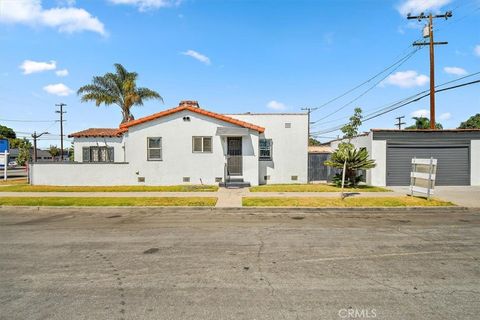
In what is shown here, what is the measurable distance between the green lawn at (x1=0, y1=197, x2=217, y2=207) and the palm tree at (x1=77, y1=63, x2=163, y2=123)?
18.0 metres

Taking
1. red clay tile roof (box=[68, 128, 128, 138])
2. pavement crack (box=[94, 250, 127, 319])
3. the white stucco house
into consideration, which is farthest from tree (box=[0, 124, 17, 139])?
pavement crack (box=[94, 250, 127, 319])

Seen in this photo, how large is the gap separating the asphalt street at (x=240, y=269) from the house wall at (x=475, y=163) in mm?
11596

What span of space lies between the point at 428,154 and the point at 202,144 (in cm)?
1395

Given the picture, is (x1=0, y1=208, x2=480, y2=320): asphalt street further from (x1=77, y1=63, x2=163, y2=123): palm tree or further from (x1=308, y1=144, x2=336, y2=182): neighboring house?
(x1=77, y1=63, x2=163, y2=123): palm tree

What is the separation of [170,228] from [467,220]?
918 centimetres

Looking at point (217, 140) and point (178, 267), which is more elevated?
point (217, 140)

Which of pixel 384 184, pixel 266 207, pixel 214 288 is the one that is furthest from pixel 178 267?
pixel 384 184

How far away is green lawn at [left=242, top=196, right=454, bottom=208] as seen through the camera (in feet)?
36.3

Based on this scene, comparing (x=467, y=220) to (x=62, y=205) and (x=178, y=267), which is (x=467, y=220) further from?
(x=62, y=205)

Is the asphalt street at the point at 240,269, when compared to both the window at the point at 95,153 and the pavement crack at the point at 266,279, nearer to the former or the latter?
the pavement crack at the point at 266,279

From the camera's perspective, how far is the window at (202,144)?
692 inches

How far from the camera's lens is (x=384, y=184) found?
17.6 metres

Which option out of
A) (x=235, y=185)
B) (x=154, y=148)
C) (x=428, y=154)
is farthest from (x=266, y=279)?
(x=428, y=154)

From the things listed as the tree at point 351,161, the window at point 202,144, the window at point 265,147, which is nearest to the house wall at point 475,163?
the tree at point 351,161
